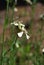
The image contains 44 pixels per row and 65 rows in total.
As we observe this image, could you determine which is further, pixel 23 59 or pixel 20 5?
pixel 20 5

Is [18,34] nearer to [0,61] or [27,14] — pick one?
[0,61]

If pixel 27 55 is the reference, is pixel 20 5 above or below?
below

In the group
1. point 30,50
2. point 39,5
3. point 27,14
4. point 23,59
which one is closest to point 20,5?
point 39,5

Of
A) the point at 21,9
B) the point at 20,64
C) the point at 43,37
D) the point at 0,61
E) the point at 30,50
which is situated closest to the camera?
the point at 0,61

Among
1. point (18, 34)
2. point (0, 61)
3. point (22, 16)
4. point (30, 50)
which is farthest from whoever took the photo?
point (22, 16)

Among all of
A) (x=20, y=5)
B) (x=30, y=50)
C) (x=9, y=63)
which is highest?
(x=9, y=63)

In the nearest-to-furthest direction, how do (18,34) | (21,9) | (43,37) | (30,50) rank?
(18,34) < (43,37) < (30,50) < (21,9)

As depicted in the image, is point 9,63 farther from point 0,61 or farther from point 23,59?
point 23,59

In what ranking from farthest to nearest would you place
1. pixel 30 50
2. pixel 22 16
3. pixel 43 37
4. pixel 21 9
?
pixel 21 9, pixel 22 16, pixel 30 50, pixel 43 37

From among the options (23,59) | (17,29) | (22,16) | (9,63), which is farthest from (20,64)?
(22,16)
